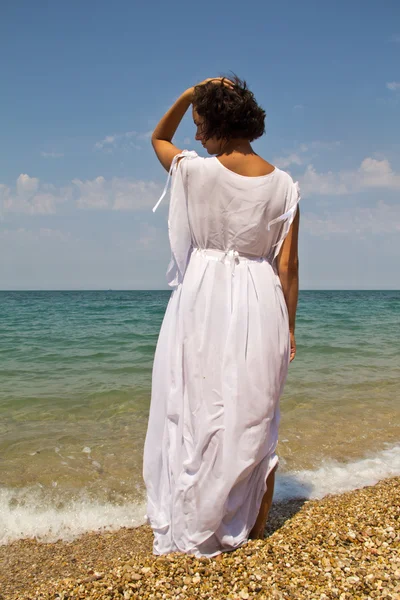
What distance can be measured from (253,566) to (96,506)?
1773 millimetres

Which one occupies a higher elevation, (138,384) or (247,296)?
(247,296)

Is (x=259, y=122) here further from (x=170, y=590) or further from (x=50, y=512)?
(x=50, y=512)

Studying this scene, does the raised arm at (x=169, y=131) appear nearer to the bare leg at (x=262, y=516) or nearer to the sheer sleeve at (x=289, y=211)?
the sheer sleeve at (x=289, y=211)

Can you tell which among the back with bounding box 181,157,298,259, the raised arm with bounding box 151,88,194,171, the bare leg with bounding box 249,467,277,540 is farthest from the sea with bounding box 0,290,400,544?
the raised arm with bounding box 151,88,194,171

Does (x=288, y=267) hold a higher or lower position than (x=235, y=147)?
lower

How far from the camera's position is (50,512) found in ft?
11.5

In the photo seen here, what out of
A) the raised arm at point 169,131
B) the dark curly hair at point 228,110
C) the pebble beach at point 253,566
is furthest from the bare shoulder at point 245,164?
the pebble beach at point 253,566

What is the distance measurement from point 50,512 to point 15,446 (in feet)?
4.61

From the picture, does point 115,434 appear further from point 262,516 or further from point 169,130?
point 169,130

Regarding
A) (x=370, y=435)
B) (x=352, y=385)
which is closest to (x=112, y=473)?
(x=370, y=435)

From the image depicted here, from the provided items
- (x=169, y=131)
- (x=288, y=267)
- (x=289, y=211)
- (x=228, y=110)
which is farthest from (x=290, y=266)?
(x=169, y=131)

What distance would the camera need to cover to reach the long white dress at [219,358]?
7.64 feet

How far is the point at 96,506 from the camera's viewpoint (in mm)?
3594

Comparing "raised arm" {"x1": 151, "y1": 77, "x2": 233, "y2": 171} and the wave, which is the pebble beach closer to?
the wave
